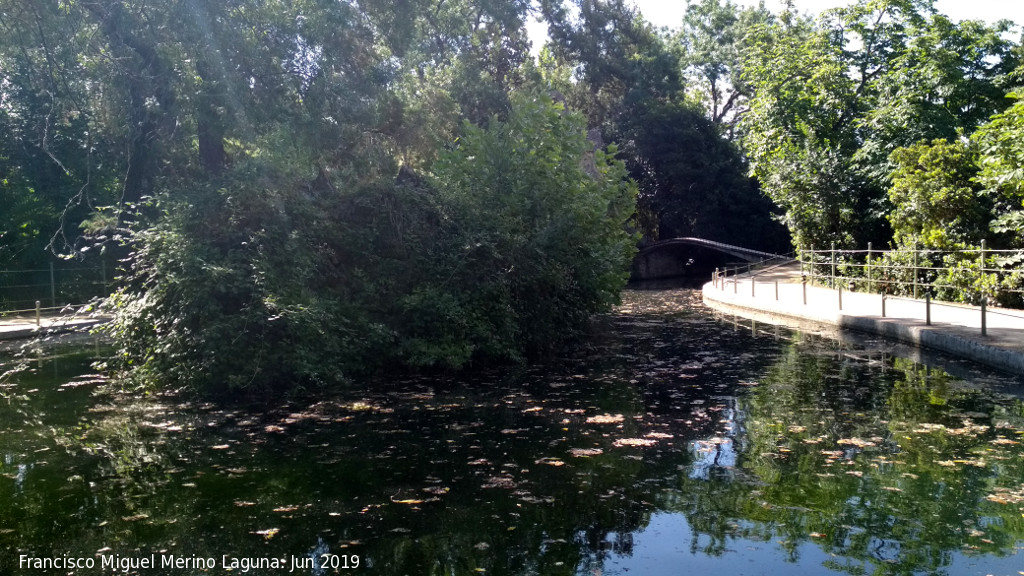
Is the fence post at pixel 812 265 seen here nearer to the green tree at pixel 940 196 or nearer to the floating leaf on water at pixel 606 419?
the green tree at pixel 940 196

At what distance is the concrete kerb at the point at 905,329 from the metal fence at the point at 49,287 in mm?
19175

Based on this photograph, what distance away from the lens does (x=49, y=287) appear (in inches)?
1010

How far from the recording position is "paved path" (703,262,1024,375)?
13.6 metres

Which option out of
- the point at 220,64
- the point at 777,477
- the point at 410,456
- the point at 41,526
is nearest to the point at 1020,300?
the point at 777,477

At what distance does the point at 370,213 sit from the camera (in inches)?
587

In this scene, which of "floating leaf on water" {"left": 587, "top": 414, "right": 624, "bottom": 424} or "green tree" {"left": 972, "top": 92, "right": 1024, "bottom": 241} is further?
"green tree" {"left": 972, "top": 92, "right": 1024, "bottom": 241}

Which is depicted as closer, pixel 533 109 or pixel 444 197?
pixel 444 197

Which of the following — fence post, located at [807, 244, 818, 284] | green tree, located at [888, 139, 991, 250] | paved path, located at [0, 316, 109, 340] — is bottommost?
paved path, located at [0, 316, 109, 340]

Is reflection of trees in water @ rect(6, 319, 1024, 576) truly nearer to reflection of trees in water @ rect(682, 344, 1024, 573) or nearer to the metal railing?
reflection of trees in water @ rect(682, 344, 1024, 573)

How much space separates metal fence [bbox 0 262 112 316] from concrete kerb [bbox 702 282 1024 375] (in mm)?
19175

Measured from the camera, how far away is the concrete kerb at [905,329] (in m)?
13.0

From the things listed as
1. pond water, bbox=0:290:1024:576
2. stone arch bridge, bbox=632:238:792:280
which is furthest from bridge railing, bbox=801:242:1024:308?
stone arch bridge, bbox=632:238:792:280

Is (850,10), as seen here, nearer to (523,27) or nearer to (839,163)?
(839,163)

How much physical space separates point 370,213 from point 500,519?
9.38 m
